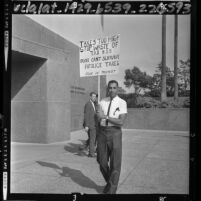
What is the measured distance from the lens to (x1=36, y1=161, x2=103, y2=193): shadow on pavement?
5320 mm

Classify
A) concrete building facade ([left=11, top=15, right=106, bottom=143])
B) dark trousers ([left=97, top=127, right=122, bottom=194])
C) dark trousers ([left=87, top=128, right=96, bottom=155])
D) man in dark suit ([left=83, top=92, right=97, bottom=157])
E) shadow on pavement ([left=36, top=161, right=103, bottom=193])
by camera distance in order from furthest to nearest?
concrete building facade ([left=11, top=15, right=106, bottom=143])
dark trousers ([left=87, top=128, right=96, bottom=155])
man in dark suit ([left=83, top=92, right=97, bottom=157])
shadow on pavement ([left=36, top=161, right=103, bottom=193])
dark trousers ([left=97, top=127, right=122, bottom=194])

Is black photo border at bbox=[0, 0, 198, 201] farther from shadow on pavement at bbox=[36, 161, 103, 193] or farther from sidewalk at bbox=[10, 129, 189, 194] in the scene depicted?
shadow on pavement at bbox=[36, 161, 103, 193]

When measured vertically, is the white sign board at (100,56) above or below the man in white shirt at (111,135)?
above

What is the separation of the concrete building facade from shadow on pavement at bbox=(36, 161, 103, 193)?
1.20m

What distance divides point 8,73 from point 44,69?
3074 mm

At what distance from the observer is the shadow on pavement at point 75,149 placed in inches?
258

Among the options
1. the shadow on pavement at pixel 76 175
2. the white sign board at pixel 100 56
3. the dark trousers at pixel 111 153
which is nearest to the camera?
the dark trousers at pixel 111 153

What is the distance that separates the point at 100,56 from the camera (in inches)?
204

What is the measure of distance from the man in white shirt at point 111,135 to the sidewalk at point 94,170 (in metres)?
0.37

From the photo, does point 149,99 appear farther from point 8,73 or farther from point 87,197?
point 8,73

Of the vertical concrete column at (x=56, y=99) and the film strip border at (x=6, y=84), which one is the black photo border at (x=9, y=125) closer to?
the film strip border at (x=6, y=84)

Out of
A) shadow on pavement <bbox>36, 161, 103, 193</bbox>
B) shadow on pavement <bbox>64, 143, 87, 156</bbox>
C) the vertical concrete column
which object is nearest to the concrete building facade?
the vertical concrete column

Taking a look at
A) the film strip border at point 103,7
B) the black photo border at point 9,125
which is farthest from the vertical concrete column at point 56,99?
the film strip border at point 103,7
